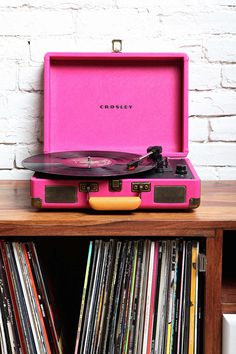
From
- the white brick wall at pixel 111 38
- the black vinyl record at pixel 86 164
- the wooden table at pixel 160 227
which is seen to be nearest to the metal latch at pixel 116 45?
the white brick wall at pixel 111 38

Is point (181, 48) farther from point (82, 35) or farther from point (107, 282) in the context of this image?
point (107, 282)

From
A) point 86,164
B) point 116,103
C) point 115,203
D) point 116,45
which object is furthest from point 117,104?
point 115,203

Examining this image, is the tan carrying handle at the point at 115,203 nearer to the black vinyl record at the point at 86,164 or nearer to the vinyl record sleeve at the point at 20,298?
the black vinyl record at the point at 86,164

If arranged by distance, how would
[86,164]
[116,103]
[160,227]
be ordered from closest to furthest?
[160,227]
[86,164]
[116,103]

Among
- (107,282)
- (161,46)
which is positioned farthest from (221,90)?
(107,282)

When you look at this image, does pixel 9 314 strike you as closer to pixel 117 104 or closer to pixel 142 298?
pixel 142 298

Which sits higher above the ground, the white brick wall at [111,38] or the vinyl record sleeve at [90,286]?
the white brick wall at [111,38]

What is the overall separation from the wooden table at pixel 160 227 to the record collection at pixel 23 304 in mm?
74

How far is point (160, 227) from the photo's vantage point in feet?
4.42

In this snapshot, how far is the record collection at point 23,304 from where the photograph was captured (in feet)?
4.60

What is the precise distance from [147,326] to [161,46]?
85cm

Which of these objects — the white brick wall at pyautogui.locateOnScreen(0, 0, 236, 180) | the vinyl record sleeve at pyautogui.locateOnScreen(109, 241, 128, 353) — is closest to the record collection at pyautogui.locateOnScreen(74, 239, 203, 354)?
the vinyl record sleeve at pyautogui.locateOnScreen(109, 241, 128, 353)

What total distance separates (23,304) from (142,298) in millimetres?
279

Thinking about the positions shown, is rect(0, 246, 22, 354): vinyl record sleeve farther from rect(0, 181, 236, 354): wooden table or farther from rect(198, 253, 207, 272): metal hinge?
rect(198, 253, 207, 272): metal hinge
